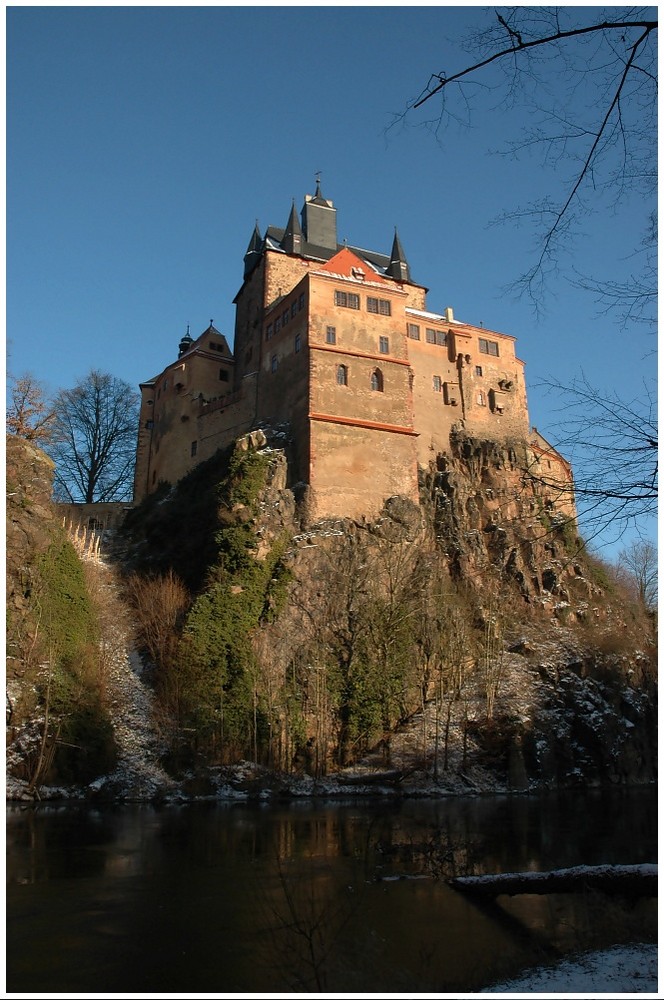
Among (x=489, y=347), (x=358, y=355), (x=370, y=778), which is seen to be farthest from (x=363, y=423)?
(x=370, y=778)

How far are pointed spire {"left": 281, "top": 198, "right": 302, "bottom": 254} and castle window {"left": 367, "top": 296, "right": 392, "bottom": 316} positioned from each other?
950 centimetres

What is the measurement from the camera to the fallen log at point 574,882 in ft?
30.9

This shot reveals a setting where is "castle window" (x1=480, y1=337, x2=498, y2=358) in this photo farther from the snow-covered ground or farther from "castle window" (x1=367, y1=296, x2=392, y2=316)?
the snow-covered ground

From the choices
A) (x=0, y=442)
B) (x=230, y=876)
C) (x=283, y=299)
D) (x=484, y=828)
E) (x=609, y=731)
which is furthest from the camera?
(x=283, y=299)

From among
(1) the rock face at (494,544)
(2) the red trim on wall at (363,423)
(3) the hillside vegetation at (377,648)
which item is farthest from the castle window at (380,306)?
(3) the hillside vegetation at (377,648)

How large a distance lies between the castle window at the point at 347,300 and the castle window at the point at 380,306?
0.75 meters

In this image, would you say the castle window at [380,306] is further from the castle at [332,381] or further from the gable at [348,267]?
the gable at [348,267]

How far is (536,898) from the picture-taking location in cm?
1064

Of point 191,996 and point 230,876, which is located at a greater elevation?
point 191,996

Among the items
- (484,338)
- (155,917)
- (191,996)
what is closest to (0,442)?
(191,996)

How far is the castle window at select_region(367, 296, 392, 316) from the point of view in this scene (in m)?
39.4

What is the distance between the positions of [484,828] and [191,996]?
46.1 ft

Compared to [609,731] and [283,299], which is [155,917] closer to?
[609,731]

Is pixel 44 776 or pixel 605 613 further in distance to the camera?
pixel 605 613
